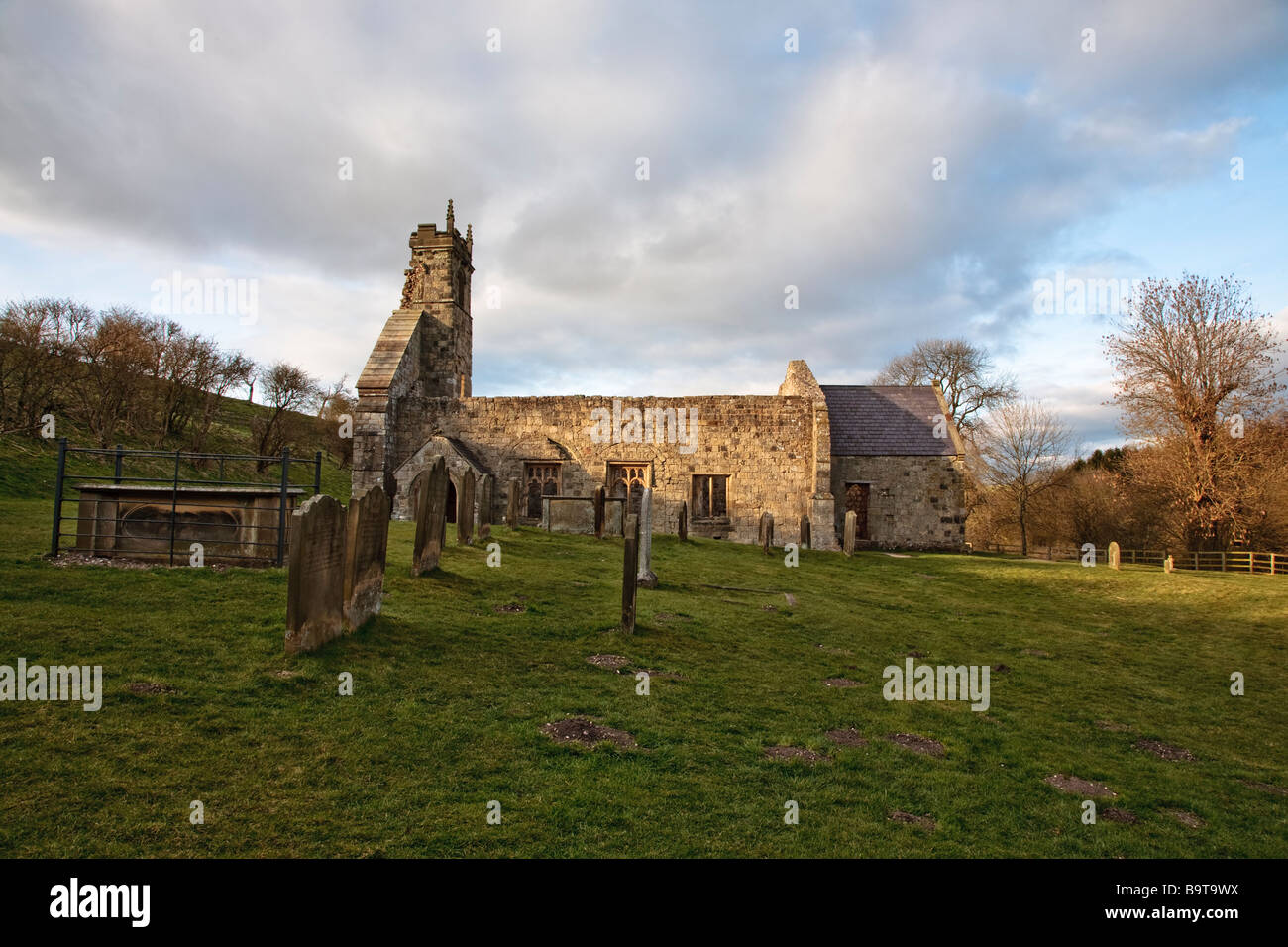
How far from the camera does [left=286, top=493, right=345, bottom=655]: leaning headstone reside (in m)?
6.15

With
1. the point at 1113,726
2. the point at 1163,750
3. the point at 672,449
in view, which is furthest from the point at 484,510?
the point at 1163,750

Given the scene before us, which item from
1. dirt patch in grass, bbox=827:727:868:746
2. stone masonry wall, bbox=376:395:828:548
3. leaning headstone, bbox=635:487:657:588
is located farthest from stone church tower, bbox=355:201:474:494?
dirt patch in grass, bbox=827:727:868:746

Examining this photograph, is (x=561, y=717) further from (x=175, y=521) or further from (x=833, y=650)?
(x=175, y=521)

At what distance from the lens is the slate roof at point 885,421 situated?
23703 mm

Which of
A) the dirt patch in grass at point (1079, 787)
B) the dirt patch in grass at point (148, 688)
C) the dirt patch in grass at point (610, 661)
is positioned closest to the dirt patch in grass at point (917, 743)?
the dirt patch in grass at point (1079, 787)

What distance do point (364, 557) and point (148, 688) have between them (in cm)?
238

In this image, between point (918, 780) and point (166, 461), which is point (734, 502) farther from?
point (166, 461)

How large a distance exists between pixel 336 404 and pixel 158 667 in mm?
38759

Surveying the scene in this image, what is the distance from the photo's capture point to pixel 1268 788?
5562 mm

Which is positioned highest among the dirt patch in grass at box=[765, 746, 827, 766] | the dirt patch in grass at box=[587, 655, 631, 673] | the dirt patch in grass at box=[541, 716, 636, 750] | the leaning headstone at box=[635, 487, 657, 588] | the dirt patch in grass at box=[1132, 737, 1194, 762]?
the leaning headstone at box=[635, 487, 657, 588]

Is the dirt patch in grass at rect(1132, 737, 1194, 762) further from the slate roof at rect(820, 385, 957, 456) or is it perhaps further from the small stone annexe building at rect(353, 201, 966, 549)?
the slate roof at rect(820, 385, 957, 456)

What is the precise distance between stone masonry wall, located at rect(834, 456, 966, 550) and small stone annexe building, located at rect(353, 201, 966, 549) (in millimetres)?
49

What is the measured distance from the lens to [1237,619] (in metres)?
13.1
